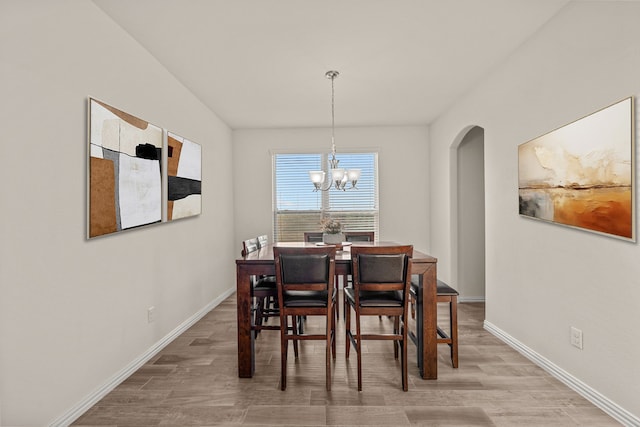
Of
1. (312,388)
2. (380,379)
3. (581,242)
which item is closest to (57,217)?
(312,388)

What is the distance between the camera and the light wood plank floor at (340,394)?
2.25 meters

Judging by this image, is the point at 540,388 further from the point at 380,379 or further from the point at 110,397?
the point at 110,397

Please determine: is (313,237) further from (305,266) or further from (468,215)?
(468,215)

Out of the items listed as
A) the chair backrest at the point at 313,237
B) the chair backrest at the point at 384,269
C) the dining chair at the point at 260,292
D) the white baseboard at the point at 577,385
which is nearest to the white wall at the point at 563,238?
the white baseboard at the point at 577,385

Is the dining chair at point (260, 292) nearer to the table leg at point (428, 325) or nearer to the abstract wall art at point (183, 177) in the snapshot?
the abstract wall art at point (183, 177)

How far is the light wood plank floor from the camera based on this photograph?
7.38ft

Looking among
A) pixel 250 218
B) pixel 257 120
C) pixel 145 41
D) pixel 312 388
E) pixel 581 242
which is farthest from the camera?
pixel 250 218

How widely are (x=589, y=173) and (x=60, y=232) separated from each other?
3151 millimetres

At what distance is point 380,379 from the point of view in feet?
9.06

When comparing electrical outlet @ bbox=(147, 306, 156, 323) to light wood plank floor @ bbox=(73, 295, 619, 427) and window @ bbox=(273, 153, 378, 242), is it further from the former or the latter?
window @ bbox=(273, 153, 378, 242)

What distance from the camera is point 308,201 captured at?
6.05 metres

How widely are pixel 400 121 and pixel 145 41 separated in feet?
12.3

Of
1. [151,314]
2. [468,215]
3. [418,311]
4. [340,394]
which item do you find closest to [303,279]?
[340,394]

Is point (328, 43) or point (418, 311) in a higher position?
point (328, 43)
